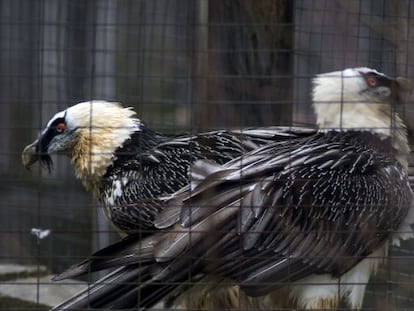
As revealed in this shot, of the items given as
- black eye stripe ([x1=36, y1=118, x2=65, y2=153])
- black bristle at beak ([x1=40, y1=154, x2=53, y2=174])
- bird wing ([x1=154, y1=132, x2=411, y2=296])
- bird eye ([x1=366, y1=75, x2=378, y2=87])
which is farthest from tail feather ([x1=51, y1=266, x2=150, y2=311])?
bird eye ([x1=366, y1=75, x2=378, y2=87])

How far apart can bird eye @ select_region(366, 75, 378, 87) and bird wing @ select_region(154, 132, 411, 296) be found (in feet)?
1.64

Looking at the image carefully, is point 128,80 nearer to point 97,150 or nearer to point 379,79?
point 97,150

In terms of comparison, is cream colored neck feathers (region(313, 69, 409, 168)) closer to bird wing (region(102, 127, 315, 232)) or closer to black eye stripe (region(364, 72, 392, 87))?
black eye stripe (region(364, 72, 392, 87))

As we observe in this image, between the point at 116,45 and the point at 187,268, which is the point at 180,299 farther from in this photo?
the point at 116,45

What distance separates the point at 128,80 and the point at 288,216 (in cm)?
305

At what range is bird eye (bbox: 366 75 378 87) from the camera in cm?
523

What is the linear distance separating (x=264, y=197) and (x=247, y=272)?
1.08 ft

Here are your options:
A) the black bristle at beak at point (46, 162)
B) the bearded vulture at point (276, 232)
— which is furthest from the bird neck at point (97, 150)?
the bearded vulture at point (276, 232)

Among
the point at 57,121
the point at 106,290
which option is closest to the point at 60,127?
the point at 57,121

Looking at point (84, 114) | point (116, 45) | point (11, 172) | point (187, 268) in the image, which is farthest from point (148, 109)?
point (187, 268)

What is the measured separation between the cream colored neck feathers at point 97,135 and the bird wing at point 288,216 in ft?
2.72

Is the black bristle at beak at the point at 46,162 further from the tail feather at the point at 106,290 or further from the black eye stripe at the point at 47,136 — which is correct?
the tail feather at the point at 106,290

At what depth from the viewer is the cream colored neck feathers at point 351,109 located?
200 inches

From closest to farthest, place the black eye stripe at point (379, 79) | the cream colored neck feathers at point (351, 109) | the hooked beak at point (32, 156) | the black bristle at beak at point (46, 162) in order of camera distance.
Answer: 1. the cream colored neck feathers at point (351, 109)
2. the black eye stripe at point (379, 79)
3. the hooked beak at point (32, 156)
4. the black bristle at beak at point (46, 162)
